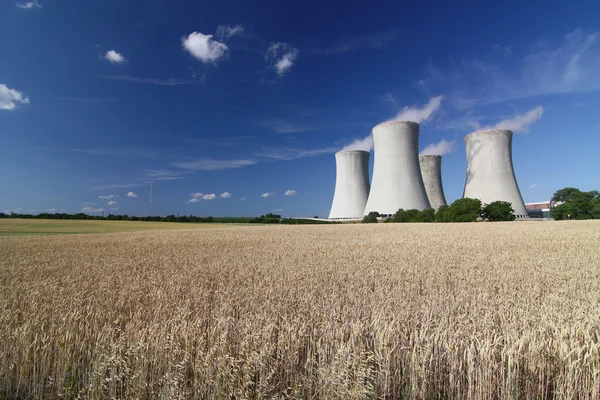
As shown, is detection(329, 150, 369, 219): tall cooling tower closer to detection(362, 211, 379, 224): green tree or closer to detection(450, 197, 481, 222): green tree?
detection(362, 211, 379, 224): green tree

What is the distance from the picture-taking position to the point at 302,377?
1.81 m

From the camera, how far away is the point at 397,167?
Answer: 100 ft

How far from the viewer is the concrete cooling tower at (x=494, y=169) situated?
106 feet

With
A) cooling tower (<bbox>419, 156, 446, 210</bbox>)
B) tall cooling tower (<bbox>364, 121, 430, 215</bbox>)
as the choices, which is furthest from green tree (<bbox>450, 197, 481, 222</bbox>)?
cooling tower (<bbox>419, 156, 446, 210</bbox>)

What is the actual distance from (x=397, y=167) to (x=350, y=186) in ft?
27.8

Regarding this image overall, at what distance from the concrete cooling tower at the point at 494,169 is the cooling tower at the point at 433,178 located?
366 inches

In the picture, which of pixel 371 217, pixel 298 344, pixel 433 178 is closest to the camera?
pixel 298 344

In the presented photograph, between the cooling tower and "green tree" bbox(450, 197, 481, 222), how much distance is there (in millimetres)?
9864

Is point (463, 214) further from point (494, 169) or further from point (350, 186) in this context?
point (350, 186)

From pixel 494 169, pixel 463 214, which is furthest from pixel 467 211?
pixel 494 169

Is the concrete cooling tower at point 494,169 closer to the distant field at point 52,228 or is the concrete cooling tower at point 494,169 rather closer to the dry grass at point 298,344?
the distant field at point 52,228

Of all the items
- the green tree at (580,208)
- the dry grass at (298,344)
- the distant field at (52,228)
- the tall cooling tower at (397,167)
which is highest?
the tall cooling tower at (397,167)

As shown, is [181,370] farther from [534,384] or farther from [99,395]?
[534,384]

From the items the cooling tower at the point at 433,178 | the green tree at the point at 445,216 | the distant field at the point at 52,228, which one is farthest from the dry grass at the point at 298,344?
the cooling tower at the point at 433,178
